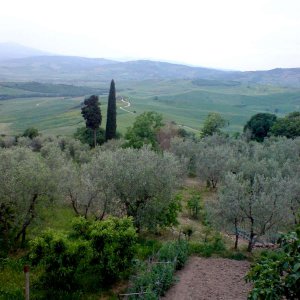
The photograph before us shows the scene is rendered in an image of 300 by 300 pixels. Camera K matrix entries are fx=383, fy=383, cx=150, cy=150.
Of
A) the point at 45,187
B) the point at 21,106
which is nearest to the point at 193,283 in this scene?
the point at 45,187

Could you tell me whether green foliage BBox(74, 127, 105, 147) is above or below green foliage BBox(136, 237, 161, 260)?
above

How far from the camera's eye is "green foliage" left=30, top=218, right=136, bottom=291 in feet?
57.0

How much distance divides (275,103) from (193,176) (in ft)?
444

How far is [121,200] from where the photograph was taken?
24125 millimetres

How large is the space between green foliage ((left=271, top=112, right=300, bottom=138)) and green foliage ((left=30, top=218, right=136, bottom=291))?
47.7 metres

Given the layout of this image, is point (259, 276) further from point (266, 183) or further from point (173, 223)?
point (173, 223)

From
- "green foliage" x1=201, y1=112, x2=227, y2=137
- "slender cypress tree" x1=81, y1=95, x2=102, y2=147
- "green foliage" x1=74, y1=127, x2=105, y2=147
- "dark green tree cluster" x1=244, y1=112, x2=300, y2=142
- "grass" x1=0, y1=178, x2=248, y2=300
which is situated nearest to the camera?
"grass" x1=0, y1=178, x2=248, y2=300

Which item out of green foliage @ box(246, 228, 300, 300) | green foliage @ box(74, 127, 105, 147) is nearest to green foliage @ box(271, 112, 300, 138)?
green foliage @ box(74, 127, 105, 147)

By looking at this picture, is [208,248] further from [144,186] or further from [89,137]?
[89,137]

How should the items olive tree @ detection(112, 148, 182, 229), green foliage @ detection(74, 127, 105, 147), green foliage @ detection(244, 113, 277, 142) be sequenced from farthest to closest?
green foliage @ detection(244, 113, 277, 142)
green foliage @ detection(74, 127, 105, 147)
olive tree @ detection(112, 148, 182, 229)

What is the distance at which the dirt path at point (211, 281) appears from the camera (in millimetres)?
18109

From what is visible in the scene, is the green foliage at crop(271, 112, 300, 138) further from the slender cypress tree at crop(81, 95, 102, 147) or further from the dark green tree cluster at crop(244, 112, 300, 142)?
the slender cypress tree at crop(81, 95, 102, 147)

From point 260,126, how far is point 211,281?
5155 centimetres

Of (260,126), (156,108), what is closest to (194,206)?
(260,126)
